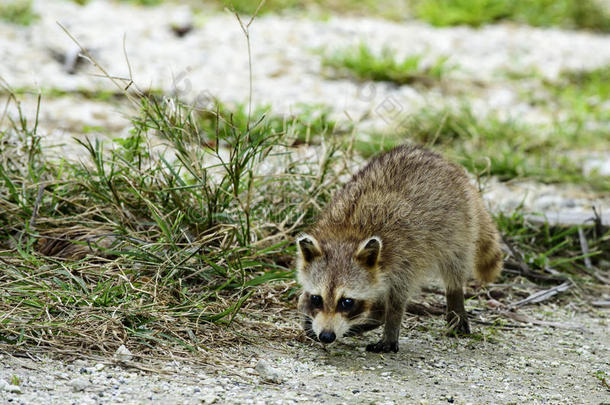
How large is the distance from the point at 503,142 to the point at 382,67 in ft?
8.13

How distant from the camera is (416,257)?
4.63m

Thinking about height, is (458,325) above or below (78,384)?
below

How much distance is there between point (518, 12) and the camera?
1446 centimetres

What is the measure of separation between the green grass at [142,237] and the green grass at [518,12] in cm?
887

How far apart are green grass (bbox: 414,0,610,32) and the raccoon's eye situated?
10.1 metres

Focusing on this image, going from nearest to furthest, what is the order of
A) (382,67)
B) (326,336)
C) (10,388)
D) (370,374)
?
(10,388), (370,374), (326,336), (382,67)

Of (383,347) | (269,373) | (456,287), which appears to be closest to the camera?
(269,373)

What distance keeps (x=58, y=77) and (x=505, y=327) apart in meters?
6.29

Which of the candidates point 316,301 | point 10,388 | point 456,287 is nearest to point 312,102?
point 456,287

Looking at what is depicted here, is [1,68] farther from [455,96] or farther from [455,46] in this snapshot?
[455,46]

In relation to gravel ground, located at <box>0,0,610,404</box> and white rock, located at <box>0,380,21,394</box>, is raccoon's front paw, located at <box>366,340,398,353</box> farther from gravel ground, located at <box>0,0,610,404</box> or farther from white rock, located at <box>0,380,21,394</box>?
white rock, located at <box>0,380,21,394</box>

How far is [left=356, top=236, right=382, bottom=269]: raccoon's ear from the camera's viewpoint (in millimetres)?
4312

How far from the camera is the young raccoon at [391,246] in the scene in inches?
171

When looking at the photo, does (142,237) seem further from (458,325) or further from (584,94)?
(584,94)
